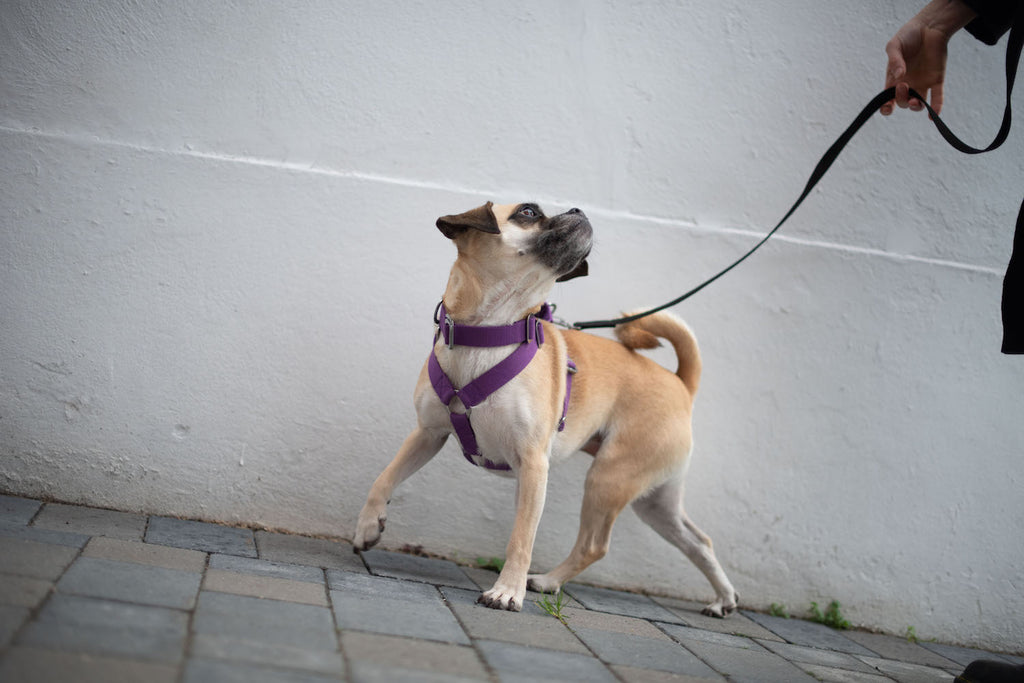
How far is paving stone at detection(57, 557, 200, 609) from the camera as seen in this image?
2295 millimetres

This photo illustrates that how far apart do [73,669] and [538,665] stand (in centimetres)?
122

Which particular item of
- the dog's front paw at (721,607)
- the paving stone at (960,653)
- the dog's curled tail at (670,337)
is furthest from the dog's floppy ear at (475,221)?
the paving stone at (960,653)

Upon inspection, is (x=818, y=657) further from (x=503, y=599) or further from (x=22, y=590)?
(x=22, y=590)

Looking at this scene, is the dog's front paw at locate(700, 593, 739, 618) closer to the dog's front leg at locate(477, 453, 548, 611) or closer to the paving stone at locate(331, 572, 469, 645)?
the dog's front leg at locate(477, 453, 548, 611)

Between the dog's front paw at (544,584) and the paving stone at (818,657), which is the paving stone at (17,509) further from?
the paving stone at (818,657)

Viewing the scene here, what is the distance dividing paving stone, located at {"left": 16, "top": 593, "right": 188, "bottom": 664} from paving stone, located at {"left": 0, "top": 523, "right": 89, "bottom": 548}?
68cm

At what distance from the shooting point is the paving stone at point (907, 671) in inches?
132

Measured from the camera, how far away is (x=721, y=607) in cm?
397

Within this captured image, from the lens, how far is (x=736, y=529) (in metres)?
4.34

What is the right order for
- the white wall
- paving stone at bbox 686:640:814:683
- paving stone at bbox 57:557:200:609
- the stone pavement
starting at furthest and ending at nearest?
1. the white wall
2. paving stone at bbox 686:640:814:683
3. paving stone at bbox 57:557:200:609
4. the stone pavement

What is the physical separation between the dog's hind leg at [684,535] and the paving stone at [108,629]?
7.75 feet

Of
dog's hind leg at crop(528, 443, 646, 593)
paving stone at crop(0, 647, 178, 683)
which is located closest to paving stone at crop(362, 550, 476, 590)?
dog's hind leg at crop(528, 443, 646, 593)

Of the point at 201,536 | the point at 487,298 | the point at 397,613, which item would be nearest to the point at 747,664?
the point at 397,613

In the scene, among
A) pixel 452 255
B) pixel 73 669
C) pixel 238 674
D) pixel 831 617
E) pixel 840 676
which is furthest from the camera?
pixel 831 617
